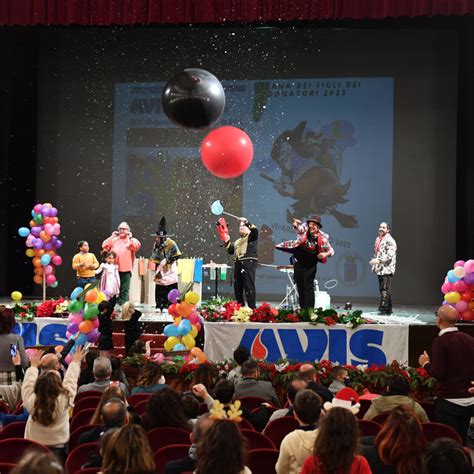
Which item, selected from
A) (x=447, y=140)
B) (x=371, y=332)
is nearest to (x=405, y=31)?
(x=447, y=140)

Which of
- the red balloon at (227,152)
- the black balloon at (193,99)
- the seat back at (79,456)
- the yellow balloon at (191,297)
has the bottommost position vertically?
the seat back at (79,456)

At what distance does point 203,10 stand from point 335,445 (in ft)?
36.4

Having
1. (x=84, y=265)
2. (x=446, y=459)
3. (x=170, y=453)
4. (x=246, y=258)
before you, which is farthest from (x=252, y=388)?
(x=84, y=265)

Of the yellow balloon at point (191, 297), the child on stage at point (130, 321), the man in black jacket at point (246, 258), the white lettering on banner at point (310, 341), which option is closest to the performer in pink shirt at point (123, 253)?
the man in black jacket at point (246, 258)

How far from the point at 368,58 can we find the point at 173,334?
27.5 feet

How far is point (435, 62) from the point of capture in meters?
15.4

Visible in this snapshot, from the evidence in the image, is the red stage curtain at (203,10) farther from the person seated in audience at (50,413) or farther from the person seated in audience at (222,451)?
the person seated in audience at (222,451)

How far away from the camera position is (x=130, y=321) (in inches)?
377

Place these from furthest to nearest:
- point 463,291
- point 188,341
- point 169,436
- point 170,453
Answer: point 463,291 < point 188,341 < point 169,436 < point 170,453

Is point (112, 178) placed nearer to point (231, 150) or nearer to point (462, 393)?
point (231, 150)

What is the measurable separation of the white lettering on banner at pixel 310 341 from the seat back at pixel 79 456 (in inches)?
223

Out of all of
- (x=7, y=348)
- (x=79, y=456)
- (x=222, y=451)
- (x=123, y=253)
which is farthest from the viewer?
(x=123, y=253)

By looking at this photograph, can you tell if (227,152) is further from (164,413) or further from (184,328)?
(164,413)

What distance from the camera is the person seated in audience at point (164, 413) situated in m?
4.56
